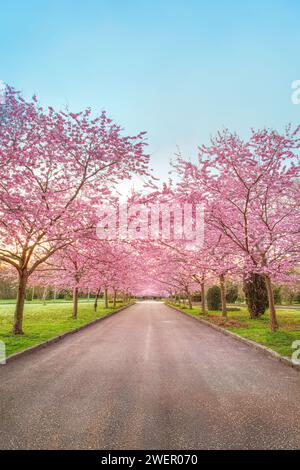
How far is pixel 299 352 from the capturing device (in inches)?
320

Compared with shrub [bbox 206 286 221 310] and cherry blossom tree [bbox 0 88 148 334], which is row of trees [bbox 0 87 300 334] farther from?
shrub [bbox 206 286 221 310]

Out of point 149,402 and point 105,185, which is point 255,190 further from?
point 149,402

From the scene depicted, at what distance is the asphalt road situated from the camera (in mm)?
3461

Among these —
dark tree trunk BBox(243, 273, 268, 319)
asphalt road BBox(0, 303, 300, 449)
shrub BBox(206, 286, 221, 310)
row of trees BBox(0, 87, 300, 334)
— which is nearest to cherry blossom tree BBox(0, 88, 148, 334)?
row of trees BBox(0, 87, 300, 334)

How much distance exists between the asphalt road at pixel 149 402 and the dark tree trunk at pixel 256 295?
1309 centimetres

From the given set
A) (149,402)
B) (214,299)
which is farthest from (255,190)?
Result: (214,299)

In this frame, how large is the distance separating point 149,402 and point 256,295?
1830 centimetres

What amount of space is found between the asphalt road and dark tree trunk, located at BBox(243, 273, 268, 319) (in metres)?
13.1

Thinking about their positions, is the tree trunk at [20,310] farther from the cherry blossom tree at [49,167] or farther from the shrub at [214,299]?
the shrub at [214,299]

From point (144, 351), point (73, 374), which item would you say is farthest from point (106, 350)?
point (73, 374)

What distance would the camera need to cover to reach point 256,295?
68.7 ft

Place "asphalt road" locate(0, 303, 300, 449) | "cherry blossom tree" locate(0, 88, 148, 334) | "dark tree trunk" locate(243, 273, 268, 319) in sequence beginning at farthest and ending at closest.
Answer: "dark tree trunk" locate(243, 273, 268, 319), "cherry blossom tree" locate(0, 88, 148, 334), "asphalt road" locate(0, 303, 300, 449)

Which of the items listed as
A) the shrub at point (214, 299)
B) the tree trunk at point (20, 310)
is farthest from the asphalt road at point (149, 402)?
the shrub at point (214, 299)
